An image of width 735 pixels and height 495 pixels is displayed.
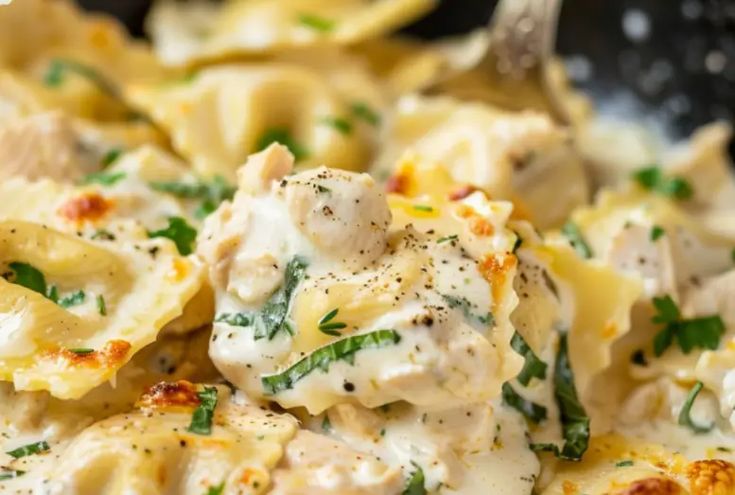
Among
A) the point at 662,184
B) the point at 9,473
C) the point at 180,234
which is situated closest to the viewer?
the point at 9,473

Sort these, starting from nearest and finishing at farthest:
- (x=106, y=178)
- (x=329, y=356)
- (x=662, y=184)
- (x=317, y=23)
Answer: (x=329, y=356)
(x=106, y=178)
(x=662, y=184)
(x=317, y=23)

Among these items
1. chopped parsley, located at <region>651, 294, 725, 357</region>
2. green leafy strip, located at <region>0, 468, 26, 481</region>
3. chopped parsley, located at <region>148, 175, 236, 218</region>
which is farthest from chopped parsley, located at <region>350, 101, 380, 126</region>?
green leafy strip, located at <region>0, 468, 26, 481</region>

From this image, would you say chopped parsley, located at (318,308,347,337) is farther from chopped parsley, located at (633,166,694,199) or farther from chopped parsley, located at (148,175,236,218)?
chopped parsley, located at (633,166,694,199)

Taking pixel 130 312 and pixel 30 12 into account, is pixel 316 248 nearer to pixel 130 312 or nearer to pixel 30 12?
pixel 130 312

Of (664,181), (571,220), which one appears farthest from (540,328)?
(664,181)

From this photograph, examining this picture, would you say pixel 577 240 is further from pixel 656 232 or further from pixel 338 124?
pixel 338 124

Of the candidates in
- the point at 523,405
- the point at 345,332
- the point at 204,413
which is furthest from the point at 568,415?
the point at 204,413
